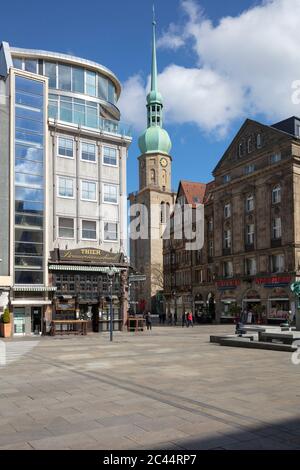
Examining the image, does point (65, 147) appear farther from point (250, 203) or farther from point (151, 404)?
point (151, 404)

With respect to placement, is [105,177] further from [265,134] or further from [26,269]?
[265,134]

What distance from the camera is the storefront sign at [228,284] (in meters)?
63.8

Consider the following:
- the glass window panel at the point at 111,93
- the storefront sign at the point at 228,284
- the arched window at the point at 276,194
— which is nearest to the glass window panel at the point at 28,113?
the glass window panel at the point at 111,93

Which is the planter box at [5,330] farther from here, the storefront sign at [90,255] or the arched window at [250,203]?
the arched window at [250,203]

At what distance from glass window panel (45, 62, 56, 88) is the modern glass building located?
0.09 m

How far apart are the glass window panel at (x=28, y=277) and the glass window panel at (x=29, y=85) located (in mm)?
14262

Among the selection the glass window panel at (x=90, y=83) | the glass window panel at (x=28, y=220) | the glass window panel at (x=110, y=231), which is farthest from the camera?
the glass window panel at (x=90, y=83)

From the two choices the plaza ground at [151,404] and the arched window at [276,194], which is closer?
the plaza ground at [151,404]

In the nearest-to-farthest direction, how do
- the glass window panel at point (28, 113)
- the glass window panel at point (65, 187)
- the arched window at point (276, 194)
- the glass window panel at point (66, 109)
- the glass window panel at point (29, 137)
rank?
the glass window panel at point (29, 137)
the glass window panel at point (28, 113)
the glass window panel at point (65, 187)
the glass window panel at point (66, 109)
the arched window at point (276, 194)

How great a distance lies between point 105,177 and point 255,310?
83.9ft

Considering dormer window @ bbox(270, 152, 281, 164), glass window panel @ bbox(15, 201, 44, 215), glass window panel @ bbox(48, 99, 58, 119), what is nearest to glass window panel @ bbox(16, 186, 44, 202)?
glass window panel @ bbox(15, 201, 44, 215)

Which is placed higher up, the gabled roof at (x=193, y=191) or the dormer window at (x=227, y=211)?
the gabled roof at (x=193, y=191)

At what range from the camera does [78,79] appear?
45156mm

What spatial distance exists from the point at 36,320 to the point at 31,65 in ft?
70.7
